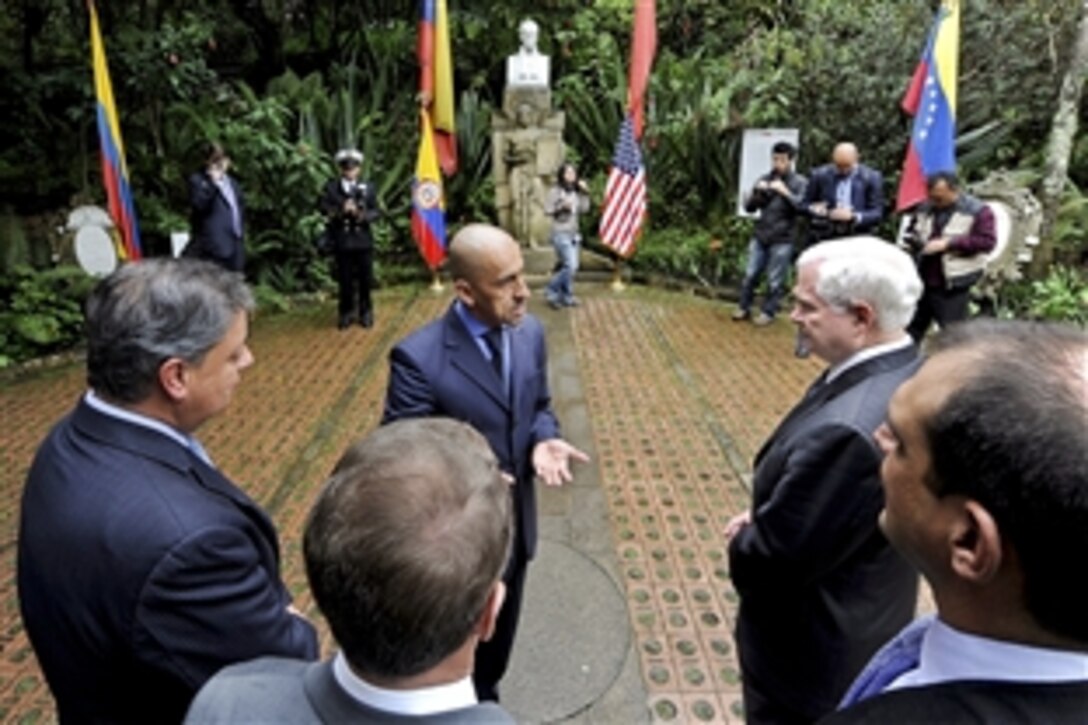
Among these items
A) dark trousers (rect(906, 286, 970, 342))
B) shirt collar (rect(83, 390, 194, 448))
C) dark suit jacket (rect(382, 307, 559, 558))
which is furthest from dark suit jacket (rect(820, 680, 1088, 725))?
dark trousers (rect(906, 286, 970, 342))

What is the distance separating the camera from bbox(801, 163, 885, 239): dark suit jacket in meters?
6.33

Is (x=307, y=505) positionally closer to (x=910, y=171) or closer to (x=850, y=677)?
(x=850, y=677)

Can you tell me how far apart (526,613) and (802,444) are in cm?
179

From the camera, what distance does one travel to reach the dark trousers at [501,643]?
227 centimetres

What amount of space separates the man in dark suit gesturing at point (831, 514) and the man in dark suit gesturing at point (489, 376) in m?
0.71

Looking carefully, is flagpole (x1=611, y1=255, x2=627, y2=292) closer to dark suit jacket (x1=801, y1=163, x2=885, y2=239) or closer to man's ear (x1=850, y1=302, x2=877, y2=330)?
dark suit jacket (x1=801, y1=163, x2=885, y2=239)

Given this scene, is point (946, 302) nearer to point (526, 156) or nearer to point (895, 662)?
point (895, 662)

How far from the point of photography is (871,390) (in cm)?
156

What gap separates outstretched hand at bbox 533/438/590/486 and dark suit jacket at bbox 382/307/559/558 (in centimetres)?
7

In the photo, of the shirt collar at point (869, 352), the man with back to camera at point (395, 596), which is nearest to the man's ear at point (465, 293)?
the shirt collar at point (869, 352)

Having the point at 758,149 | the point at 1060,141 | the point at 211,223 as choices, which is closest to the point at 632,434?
the point at 211,223

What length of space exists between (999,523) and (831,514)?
799 mm

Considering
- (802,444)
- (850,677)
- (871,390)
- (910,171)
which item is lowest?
(850,677)

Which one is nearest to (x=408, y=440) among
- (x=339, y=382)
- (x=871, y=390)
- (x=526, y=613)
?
(x=871, y=390)
